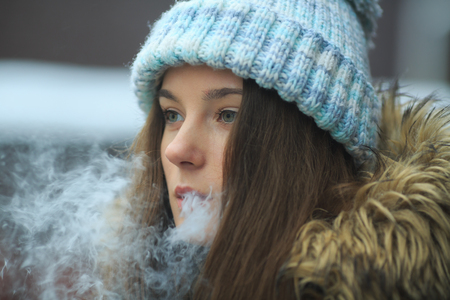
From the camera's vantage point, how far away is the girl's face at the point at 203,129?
43.8 inches

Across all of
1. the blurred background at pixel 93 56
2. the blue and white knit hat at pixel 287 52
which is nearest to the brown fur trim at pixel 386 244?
the blue and white knit hat at pixel 287 52

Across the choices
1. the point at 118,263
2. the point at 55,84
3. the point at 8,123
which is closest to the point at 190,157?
the point at 118,263

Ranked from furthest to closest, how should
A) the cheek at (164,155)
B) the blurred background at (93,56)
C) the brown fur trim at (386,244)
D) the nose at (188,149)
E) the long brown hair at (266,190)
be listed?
1. the blurred background at (93,56)
2. the cheek at (164,155)
3. the nose at (188,149)
4. the long brown hair at (266,190)
5. the brown fur trim at (386,244)

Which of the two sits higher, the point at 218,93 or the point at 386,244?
the point at 218,93

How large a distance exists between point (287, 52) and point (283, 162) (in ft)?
1.23

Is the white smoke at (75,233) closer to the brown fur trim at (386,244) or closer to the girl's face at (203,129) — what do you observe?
the girl's face at (203,129)

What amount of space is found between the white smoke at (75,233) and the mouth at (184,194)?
0.02 m

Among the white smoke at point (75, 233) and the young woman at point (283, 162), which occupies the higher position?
the young woman at point (283, 162)

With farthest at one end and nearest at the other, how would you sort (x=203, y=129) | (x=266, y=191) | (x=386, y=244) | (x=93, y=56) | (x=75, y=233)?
(x=93, y=56) < (x=75, y=233) < (x=203, y=129) < (x=266, y=191) < (x=386, y=244)

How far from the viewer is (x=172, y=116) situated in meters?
1.37

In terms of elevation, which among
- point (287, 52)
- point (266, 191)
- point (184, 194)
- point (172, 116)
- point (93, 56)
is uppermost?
point (287, 52)

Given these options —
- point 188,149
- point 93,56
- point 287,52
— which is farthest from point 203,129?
point 93,56

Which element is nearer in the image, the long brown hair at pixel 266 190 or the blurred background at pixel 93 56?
the long brown hair at pixel 266 190

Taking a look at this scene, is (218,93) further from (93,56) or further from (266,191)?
(93,56)
